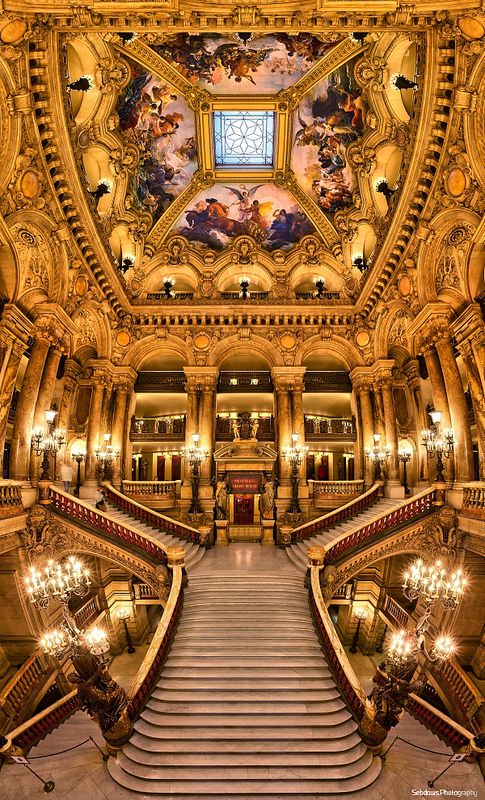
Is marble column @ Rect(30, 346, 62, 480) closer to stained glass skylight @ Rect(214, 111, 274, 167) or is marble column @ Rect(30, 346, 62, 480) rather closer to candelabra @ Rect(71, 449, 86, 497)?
candelabra @ Rect(71, 449, 86, 497)

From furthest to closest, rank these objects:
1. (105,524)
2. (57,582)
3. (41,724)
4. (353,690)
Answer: (105,524)
(41,724)
(353,690)
(57,582)

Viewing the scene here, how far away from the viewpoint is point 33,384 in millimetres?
13547

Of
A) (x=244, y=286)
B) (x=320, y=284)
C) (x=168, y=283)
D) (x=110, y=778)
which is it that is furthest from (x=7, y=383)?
(x=320, y=284)

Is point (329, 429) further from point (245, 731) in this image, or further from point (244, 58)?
point (244, 58)

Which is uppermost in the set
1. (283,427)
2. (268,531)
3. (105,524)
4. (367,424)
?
(367,424)

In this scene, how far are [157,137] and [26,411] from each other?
12527 millimetres

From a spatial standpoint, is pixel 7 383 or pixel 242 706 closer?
pixel 242 706

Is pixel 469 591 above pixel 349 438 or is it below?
below

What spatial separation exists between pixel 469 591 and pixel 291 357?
11.9m

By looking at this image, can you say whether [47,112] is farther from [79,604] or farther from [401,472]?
[401,472]

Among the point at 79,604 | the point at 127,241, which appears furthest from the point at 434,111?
the point at 79,604

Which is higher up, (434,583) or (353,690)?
(434,583)

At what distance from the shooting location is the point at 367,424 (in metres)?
19.3

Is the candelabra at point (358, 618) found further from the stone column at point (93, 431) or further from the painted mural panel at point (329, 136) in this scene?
the painted mural panel at point (329, 136)
